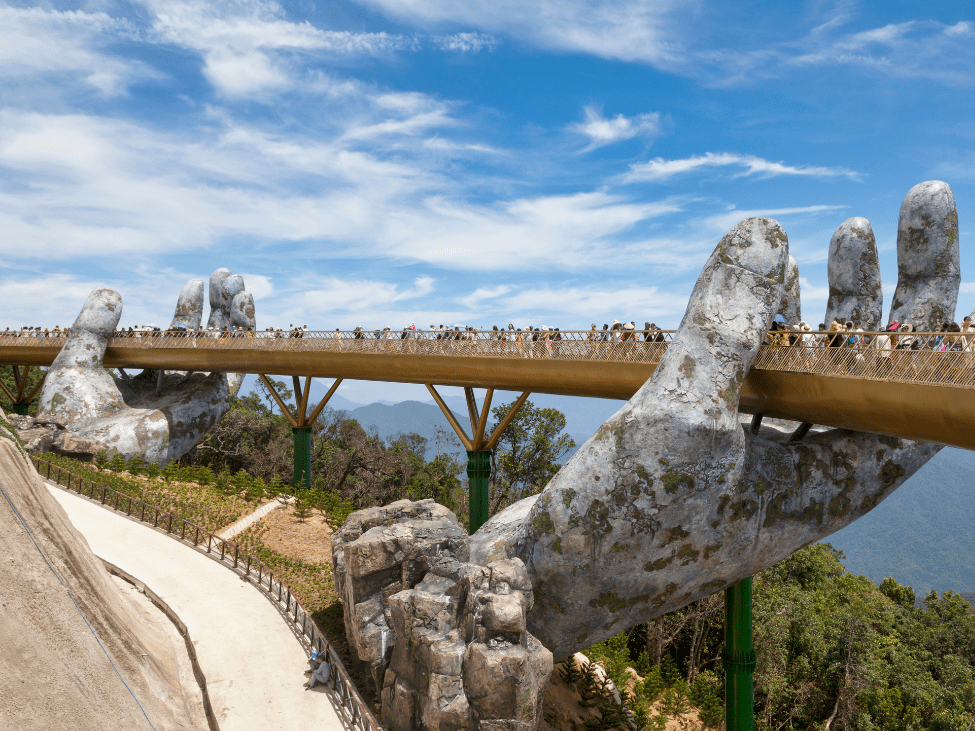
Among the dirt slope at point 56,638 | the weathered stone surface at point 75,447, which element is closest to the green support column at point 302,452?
the weathered stone surface at point 75,447

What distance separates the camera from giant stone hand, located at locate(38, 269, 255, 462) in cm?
3064

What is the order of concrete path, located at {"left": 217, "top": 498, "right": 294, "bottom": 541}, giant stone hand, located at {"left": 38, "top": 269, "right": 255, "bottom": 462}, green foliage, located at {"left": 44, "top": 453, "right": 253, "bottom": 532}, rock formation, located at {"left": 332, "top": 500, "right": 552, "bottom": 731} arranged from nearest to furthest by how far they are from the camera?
rock formation, located at {"left": 332, "top": 500, "right": 552, "bottom": 731}
concrete path, located at {"left": 217, "top": 498, "right": 294, "bottom": 541}
green foliage, located at {"left": 44, "top": 453, "right": 253, "bottom": 532}
giant stone hand, located at {"left": 38, "top": 269, "right": 255, "bottom": 462}

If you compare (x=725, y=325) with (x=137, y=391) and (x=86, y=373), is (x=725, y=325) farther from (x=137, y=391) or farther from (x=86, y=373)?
(x=137, y=391)

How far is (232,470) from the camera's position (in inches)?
1549

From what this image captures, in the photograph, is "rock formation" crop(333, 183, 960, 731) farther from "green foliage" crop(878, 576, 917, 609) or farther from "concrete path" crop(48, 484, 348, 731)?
"green foliage" crop(878, 576, 917, 609)

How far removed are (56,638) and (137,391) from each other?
27911 millimetres

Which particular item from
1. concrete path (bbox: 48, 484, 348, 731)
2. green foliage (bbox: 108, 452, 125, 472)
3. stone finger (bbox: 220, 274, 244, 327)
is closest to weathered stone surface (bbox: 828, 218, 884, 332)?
concrete path (bbox: 48, 484, 348, 731)

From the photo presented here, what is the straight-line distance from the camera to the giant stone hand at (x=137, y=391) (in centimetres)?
3064

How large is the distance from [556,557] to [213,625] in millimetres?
8384

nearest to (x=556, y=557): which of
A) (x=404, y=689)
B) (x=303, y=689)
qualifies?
(x=404, y=689)

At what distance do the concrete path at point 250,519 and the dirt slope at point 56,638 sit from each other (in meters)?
10.7

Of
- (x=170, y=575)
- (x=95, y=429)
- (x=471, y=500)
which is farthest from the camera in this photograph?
(x=95, y=429)

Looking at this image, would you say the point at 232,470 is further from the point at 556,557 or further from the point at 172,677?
the point at 556,557

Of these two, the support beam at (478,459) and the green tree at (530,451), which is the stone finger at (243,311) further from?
the support beam at (478,459)
